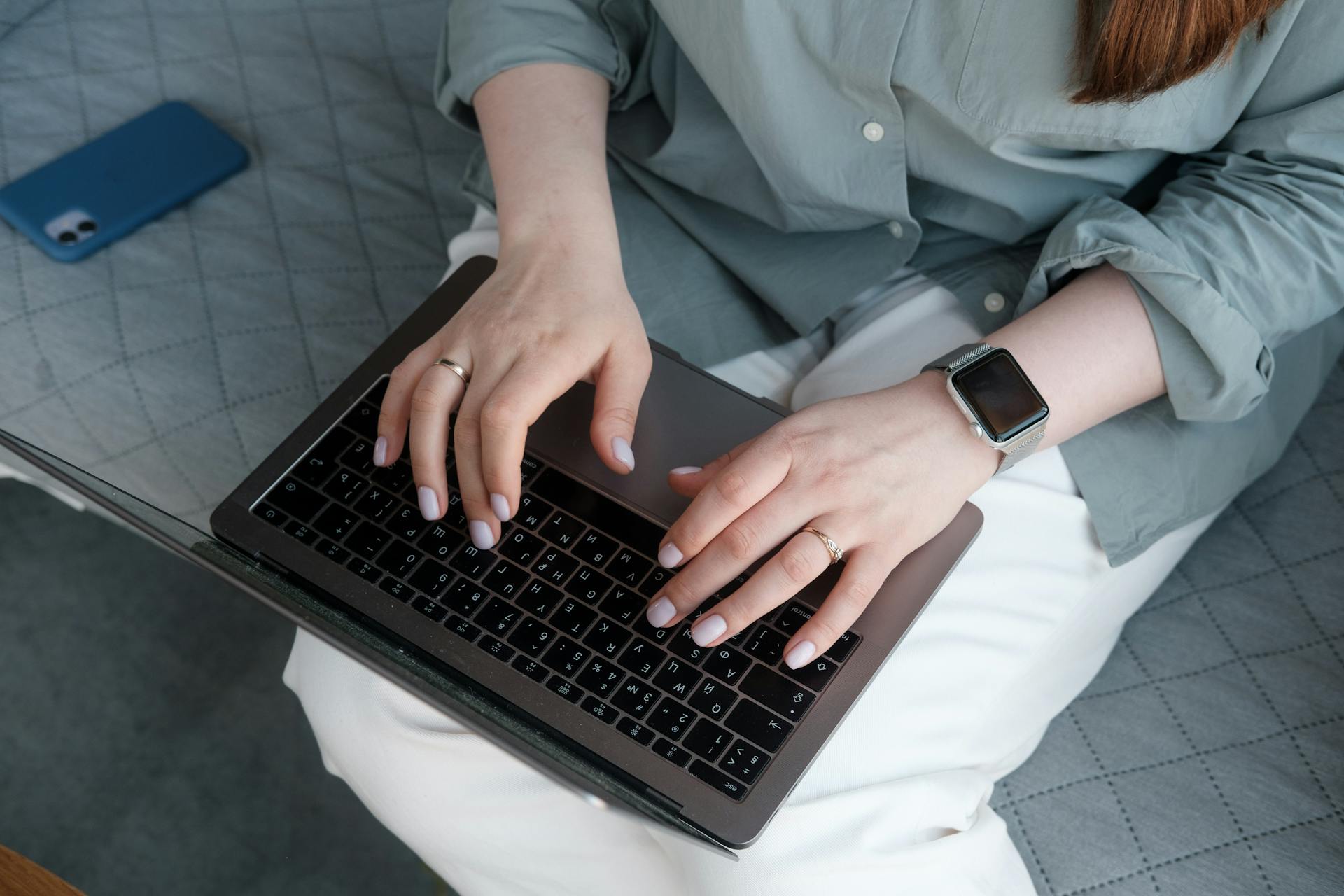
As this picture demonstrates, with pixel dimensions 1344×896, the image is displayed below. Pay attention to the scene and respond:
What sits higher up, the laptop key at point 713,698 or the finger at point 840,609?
the finger at point 840,609

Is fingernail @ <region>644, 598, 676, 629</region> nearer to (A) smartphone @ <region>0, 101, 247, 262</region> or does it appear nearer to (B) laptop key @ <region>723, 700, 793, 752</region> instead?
(B) laptop key @ <region>723, 700, 793, 752</region>

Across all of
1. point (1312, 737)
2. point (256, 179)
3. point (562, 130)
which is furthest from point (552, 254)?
point (1312, 737)

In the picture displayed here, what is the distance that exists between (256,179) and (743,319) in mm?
563

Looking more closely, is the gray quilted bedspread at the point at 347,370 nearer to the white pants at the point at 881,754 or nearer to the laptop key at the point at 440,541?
the white pants at the point at 881,754

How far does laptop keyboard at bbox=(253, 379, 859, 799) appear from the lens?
0.65m

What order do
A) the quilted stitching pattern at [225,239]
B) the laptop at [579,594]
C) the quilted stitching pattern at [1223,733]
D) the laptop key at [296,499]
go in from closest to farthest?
1. the laptop at [579,594]
2. the laptop key at [296,499]
3. the quilted stitching pattern at [1223,733]
4. the quilted stitching pattern at [225,239]

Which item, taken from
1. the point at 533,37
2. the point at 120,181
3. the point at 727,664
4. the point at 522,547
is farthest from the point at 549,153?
the point at 120,181

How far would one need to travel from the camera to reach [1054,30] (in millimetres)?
708

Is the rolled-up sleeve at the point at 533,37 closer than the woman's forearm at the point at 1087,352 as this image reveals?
No

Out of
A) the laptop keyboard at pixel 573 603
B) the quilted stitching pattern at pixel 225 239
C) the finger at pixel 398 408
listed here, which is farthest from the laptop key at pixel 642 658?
the quilted stitching pattern at pixel 225 239

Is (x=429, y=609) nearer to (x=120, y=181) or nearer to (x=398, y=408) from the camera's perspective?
(x=398, y=408)

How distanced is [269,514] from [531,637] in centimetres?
21

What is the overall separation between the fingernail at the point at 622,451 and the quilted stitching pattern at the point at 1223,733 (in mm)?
445

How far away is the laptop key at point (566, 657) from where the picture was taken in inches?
26.2
